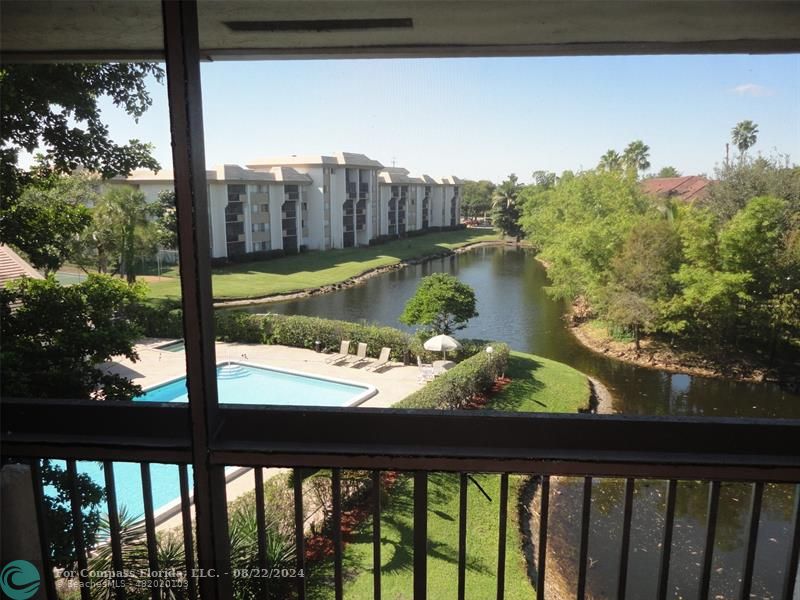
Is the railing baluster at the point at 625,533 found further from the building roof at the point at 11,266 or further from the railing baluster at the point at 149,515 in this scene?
the building roof at the point at 11,266

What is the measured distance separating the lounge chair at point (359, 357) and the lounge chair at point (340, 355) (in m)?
0.07

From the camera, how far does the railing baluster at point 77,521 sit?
3.54 feet

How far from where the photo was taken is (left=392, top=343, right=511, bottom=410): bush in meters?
5.02

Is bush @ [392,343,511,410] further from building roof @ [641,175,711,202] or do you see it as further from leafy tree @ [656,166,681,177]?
leafy tree @ [656,166,681,177]

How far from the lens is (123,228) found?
3.62 meters

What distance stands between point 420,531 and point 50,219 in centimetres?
330

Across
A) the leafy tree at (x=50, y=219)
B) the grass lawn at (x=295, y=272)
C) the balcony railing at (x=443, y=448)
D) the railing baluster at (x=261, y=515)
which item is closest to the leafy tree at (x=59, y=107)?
the leafy tree at (x=50, y=219)

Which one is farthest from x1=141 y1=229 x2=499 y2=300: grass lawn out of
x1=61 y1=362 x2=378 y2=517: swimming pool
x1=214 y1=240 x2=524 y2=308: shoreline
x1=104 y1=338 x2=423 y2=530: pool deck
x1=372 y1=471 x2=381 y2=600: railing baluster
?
x1=372 y1=471 x2=381 y2=600: railing baluster

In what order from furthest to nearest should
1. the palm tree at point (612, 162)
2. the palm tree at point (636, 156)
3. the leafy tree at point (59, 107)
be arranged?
the palm tree at point (612, 162) → the palm tree at point (636, 156) → the leafy tree at point (59, 107)

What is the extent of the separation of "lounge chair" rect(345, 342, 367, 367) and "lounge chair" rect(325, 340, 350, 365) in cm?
7

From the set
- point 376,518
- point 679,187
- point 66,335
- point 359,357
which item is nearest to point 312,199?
point 66,335

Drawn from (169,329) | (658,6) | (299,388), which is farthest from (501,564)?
(299,388)

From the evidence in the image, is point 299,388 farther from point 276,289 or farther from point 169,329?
point 276,289

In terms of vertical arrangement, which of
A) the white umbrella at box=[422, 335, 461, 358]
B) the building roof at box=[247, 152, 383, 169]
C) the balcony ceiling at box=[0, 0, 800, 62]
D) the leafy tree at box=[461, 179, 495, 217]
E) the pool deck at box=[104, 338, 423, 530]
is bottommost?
the pool deck at box=[104, 338, 423, 530]
